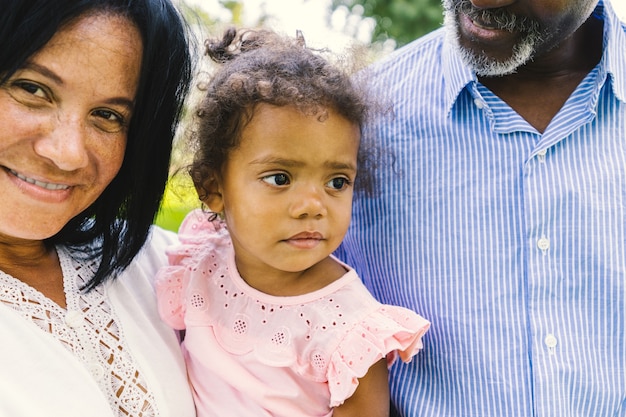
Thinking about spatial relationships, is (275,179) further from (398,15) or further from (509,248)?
(398,15)

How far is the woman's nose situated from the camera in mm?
1733

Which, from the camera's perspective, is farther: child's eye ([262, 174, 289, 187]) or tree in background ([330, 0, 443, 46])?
tree in background ([330, 0, 443, 46])

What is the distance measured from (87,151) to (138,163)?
0.27m

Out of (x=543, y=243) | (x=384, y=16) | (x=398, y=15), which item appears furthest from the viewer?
(x=384, y=16)

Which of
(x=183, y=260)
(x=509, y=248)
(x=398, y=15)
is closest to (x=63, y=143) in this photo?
(x=183, y=260)

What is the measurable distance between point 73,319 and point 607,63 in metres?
1.79

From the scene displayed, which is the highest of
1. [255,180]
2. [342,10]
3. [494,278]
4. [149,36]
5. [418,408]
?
[342,10]

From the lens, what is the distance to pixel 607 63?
220cm

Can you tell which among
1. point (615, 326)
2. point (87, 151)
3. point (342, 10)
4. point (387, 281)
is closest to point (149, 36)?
point (87, 151)

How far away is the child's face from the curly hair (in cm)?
3

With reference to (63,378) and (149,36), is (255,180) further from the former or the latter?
(63,378)

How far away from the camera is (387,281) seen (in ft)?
7.62

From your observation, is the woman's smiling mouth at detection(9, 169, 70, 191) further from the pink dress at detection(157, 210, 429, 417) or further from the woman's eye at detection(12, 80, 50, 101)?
the pink dress at detection(157, 210, 429, 417)

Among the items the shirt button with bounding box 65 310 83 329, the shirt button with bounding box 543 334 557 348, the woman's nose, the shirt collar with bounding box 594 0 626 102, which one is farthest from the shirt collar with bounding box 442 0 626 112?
the shirt button with bounding box 65 310 83 329
